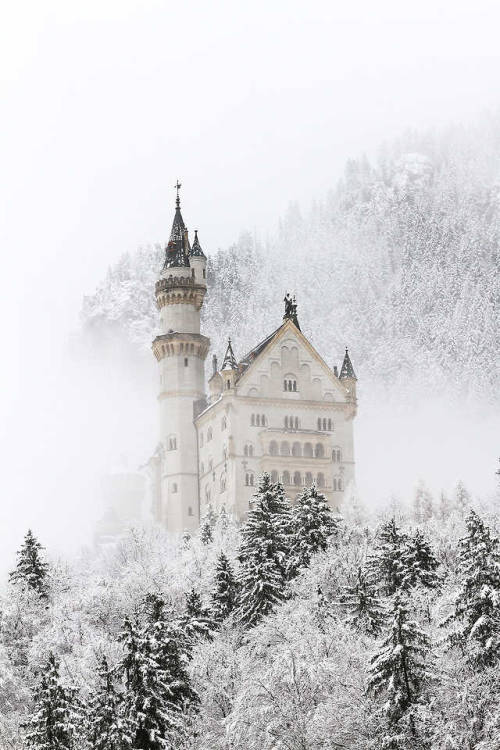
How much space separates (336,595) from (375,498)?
294 ft

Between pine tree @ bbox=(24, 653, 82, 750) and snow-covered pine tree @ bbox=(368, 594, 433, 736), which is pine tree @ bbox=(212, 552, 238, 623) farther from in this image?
snow-covered pine tree @ bbox=(368, 594, 433, 736)

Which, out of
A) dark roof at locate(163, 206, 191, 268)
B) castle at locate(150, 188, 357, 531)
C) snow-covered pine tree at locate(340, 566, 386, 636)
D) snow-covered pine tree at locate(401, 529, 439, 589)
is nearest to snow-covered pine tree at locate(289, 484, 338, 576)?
snow-covered pine tree at locate(401, 529, 439, 589)

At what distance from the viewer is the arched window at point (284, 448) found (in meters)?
128

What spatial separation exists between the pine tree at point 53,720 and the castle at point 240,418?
2723 inches

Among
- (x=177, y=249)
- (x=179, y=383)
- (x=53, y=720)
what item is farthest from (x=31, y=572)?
(x=177, y=249)

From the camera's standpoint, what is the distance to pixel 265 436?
420 feet

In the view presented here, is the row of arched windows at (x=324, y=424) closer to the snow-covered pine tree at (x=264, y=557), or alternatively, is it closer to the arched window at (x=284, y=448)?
the arched window at (x=284, y=448)

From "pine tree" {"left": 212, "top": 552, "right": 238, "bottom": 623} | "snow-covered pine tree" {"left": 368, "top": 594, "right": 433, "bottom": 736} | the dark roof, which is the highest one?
the dark roof

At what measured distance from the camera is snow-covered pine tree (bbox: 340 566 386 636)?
6406 cm

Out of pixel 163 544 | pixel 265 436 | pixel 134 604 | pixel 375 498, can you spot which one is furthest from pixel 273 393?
pixel 134 604

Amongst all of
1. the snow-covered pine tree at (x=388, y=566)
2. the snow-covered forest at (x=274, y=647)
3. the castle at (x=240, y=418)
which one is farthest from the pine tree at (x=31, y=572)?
the castle at (x=240, y=418)

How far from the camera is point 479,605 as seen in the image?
52.2 metres

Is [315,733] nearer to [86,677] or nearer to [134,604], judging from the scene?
[86,677]

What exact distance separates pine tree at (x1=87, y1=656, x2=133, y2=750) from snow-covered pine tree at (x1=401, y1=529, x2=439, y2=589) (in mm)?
18986
